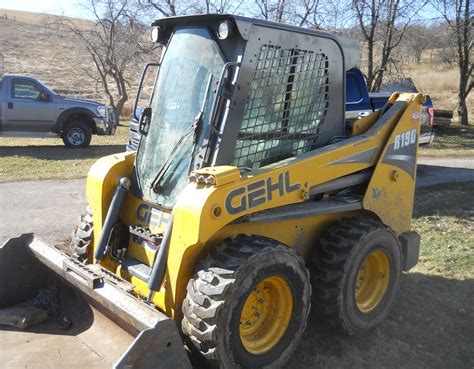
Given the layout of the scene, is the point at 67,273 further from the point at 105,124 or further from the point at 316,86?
the point at 105,124

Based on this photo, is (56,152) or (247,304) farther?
(56,152)

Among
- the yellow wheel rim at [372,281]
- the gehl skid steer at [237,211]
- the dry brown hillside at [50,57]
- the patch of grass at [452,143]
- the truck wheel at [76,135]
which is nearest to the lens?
the gehl skid steer at [237,211]

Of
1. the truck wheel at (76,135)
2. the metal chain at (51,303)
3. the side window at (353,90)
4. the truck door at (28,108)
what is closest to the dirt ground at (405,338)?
the metal chain at (51,303)

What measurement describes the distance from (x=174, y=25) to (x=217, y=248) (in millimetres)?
1922

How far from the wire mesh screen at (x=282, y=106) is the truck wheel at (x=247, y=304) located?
2.60ft

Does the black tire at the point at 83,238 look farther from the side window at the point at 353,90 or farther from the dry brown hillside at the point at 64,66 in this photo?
the dry brown hillside at the point at 64,66

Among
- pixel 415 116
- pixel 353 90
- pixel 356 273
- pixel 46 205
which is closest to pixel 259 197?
pixel 356 273

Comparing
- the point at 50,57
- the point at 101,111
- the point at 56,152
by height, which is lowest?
the point at 56,152

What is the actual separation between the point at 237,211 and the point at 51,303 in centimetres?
188

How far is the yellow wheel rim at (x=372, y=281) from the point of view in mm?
4598

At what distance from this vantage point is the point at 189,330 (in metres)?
3.27

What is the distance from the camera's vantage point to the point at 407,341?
14.5 feet

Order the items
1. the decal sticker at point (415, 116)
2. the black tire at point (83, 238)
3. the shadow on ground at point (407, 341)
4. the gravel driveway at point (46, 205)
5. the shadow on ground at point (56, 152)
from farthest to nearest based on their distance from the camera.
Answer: the shadow on ground at point (56, 152) < the gravel driveway at point (46, 205) < the decal sticker at point (415, 116) < the black tire at point (83, 238) < the shadow on ground at point (407, 341)

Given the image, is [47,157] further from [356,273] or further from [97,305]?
[356,273]
